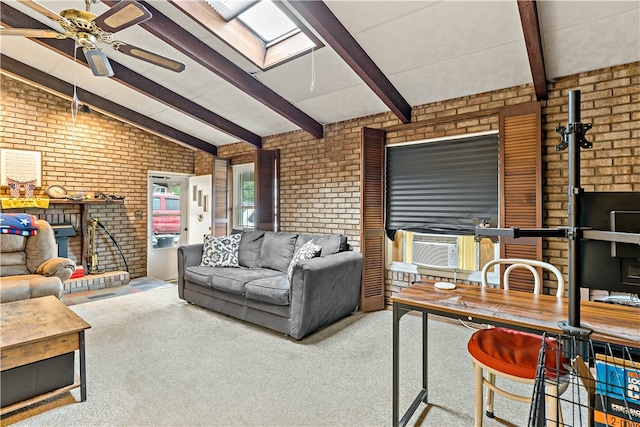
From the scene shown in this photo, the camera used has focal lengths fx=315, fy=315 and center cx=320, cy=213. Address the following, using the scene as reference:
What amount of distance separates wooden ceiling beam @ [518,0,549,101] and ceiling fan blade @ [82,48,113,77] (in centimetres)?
303

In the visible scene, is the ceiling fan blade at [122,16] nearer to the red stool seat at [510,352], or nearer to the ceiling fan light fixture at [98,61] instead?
the ceiling fan light fixture at [98,61]

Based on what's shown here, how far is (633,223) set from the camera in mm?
940

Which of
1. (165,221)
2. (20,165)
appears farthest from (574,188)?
(165,221)

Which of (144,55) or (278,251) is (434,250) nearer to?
(278,251)

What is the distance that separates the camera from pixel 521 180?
2.97 metres

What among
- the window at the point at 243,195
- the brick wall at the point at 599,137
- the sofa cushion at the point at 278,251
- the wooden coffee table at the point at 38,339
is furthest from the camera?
the window at the point at 243,195

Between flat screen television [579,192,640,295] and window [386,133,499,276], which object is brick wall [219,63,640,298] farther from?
flat screen television [579,192,640,295]

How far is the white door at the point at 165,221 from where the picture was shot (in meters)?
6.00

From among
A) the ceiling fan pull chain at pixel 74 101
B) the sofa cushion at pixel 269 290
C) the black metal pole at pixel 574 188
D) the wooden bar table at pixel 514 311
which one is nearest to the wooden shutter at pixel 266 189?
the sofa cushion at pixel 269 290

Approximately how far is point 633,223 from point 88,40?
3267 millimetres

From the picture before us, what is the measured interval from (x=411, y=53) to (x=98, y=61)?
8.52 ft

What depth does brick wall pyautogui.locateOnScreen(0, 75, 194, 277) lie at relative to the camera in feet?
15.1

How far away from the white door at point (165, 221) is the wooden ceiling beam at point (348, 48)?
4682 mm

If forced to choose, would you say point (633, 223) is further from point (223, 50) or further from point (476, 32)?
point (223, 50)
